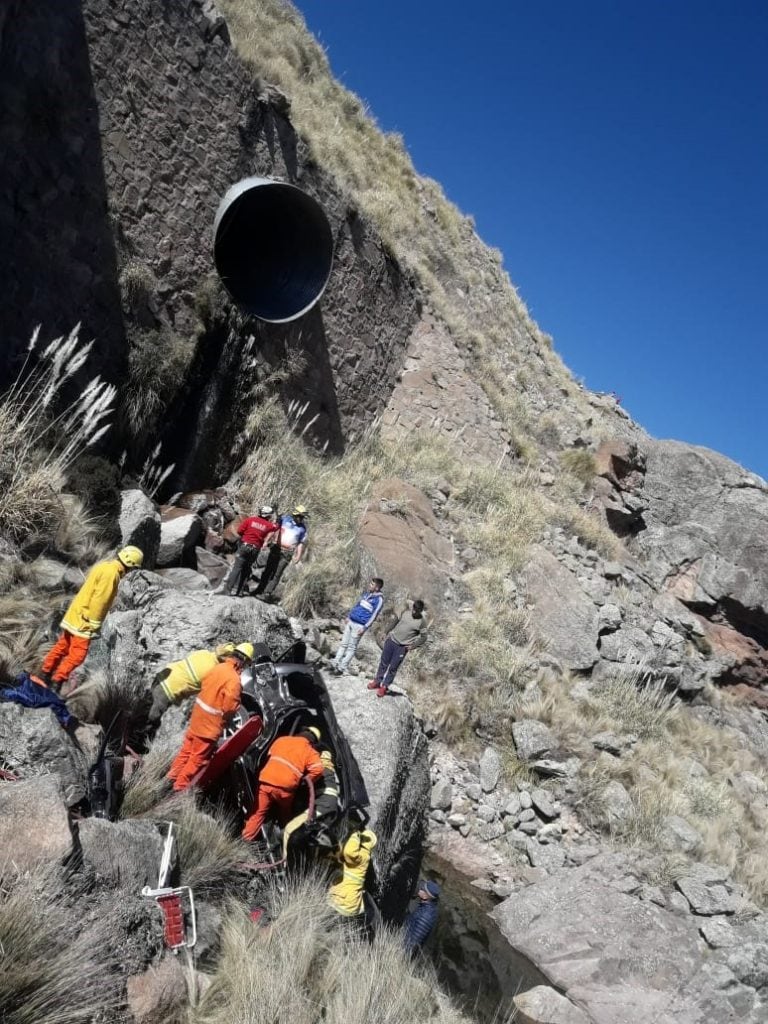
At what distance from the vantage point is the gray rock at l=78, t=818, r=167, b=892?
3.71m

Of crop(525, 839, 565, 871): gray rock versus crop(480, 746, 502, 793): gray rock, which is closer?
crop(525, 839, 565, 871): gray rock

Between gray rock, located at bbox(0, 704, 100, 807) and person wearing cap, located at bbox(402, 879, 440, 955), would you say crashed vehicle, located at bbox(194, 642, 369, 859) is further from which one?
person wearing cap, located at bbox(402, 879, 440, 955)

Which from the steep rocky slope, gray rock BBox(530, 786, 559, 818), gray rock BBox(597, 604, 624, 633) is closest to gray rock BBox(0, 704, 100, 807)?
the steep rocky slope

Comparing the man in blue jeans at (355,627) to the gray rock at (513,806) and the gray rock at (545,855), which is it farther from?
the gray rock at (545,855)

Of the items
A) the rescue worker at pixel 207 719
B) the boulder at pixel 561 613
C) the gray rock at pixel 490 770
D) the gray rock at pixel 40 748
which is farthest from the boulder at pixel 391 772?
the boulder at pixel 561 613

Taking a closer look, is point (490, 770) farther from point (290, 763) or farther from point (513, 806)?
point (290, 763)

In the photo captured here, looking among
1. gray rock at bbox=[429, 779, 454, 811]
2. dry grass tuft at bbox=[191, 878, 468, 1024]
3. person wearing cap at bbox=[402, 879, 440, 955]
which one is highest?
gray rock at bbox=[429, 779, 454, 811]

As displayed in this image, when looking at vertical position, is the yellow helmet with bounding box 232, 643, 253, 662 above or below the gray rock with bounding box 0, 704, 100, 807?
above

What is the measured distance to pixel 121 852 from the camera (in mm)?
3885

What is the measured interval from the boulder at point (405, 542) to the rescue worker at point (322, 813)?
Result: 15.6 ft

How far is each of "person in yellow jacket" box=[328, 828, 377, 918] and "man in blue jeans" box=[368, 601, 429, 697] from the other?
7.80ft

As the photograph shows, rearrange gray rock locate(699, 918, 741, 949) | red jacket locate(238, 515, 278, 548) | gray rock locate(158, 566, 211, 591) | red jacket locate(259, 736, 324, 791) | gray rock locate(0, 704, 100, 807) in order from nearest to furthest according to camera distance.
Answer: gray rock locate(0, 704, 100, 807) < red jacket locate(259, 736, 324, 791) < gray rock locate(699, 918, 741, 949) < gray rock locate(158, 566, 211, 591) < red jacket locate(238, 515, 278, 548)

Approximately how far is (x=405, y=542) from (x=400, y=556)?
Answer: 0.47 meters

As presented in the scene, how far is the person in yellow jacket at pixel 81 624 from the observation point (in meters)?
Answer: 5.51
